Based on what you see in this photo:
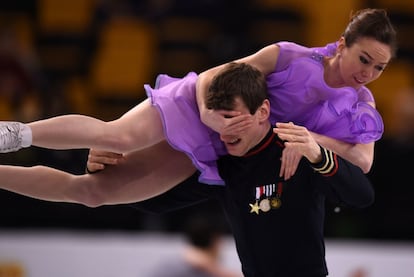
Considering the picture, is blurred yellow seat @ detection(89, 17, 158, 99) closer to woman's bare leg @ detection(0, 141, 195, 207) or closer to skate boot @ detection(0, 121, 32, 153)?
woman's bare leg @ detection(0, 141, 195, 207)

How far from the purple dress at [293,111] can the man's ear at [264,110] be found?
10.1 inches

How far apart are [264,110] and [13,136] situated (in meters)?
1.27

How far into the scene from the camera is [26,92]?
9.91m

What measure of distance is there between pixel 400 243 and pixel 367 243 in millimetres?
299

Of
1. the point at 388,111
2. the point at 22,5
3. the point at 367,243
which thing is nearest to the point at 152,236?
the point at 367,243

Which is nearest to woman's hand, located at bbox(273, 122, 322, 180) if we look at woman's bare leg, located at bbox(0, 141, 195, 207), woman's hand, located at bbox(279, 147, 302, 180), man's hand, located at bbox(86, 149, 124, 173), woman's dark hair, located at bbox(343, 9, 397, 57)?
woman's hand, located at bbox(279, 147, 302, 180)

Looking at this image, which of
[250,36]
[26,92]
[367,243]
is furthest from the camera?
[250,36]

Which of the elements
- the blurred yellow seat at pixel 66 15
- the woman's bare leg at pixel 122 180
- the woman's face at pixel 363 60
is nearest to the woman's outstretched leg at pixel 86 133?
the woman's bare leg at pixel 122 180

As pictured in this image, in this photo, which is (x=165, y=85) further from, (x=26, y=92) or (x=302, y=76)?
(x=26, y=92)

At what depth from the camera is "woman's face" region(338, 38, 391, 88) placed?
5.08 m

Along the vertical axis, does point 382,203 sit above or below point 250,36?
below

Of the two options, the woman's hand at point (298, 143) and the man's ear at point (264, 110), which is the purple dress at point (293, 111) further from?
Answer: the woman's hand at point (298, 143)

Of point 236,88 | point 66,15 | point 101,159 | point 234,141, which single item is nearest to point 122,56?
point 66,15

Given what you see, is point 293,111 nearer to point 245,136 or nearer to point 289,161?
point 245,136
